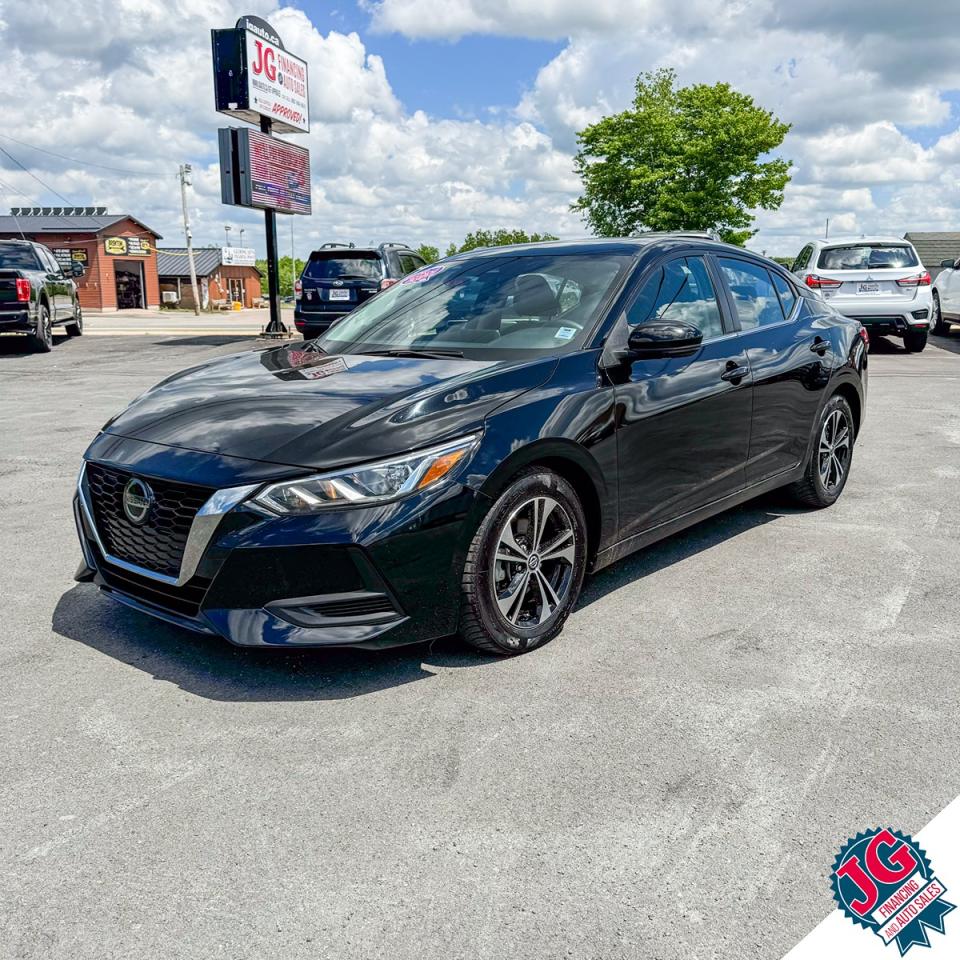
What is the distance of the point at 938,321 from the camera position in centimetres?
2003

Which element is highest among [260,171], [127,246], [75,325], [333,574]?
[260,171]

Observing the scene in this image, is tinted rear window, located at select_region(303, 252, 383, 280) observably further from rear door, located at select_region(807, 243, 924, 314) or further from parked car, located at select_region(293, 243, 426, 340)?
rear door, located at select_region(807, 243, 924, 314)

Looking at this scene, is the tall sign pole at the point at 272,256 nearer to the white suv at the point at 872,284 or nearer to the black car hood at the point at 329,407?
the white suv at the point at 872,284

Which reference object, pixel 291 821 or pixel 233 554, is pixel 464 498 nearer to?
pixel 233 554

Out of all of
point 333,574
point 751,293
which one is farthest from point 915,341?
point 333,574

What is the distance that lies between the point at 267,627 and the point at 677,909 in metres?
1.61

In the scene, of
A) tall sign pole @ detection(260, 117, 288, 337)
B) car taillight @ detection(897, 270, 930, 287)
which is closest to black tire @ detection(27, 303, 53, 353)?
tall sign pole @ detection(260, 117, 288, 337)

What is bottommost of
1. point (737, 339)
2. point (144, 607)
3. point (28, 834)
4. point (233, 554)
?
point (28, 834)

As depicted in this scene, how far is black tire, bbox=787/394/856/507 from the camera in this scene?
5656mm

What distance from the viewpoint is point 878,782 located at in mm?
2771

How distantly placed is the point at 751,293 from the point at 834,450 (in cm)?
129

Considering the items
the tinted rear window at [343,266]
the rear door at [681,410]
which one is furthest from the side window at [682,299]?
the tinted rear window at [343,266]

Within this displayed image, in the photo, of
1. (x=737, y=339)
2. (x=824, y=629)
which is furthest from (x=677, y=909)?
(x=737, y=339)

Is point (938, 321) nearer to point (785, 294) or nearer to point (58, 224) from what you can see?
point (785, 294)
